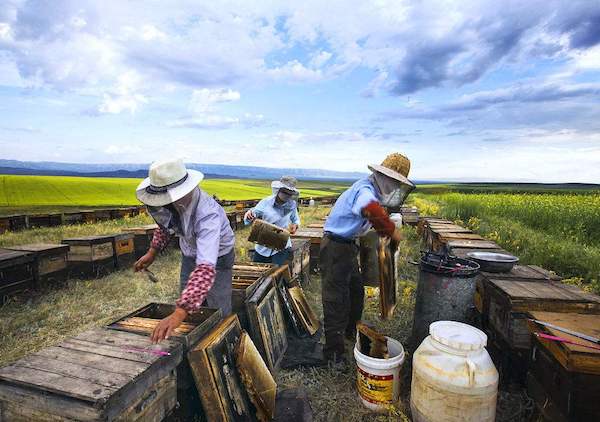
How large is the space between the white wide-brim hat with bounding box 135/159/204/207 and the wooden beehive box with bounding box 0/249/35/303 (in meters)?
5.30

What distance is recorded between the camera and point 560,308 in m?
3.72

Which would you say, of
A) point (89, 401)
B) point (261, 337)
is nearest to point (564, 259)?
point (261, 337)

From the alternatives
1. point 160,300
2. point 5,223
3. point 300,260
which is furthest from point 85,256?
point 5,223

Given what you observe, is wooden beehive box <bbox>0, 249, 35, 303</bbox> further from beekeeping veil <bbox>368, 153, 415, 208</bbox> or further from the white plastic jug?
the white plastic jug

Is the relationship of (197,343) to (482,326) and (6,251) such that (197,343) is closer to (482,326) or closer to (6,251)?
(482,326)

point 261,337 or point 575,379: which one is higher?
point 575,379

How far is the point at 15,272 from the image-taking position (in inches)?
268

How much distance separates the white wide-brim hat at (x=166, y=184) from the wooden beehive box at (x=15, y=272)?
5.30 m

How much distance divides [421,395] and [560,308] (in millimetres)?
1833

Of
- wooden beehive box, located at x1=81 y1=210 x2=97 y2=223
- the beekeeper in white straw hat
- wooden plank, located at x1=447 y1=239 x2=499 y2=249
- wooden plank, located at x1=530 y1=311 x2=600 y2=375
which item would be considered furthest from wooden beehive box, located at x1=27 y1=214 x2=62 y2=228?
wooden plank, located at x1=530 y1=311 x2=600 y2=375

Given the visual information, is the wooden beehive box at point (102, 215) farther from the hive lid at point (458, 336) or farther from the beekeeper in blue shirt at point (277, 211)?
the hive lid at point (458, 336)

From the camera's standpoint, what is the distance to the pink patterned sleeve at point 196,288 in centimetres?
274

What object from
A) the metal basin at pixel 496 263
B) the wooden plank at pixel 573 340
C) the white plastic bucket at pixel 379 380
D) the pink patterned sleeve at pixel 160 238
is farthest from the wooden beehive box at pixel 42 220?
the wooden plank at pixel 573 340

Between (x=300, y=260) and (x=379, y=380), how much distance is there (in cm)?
416
